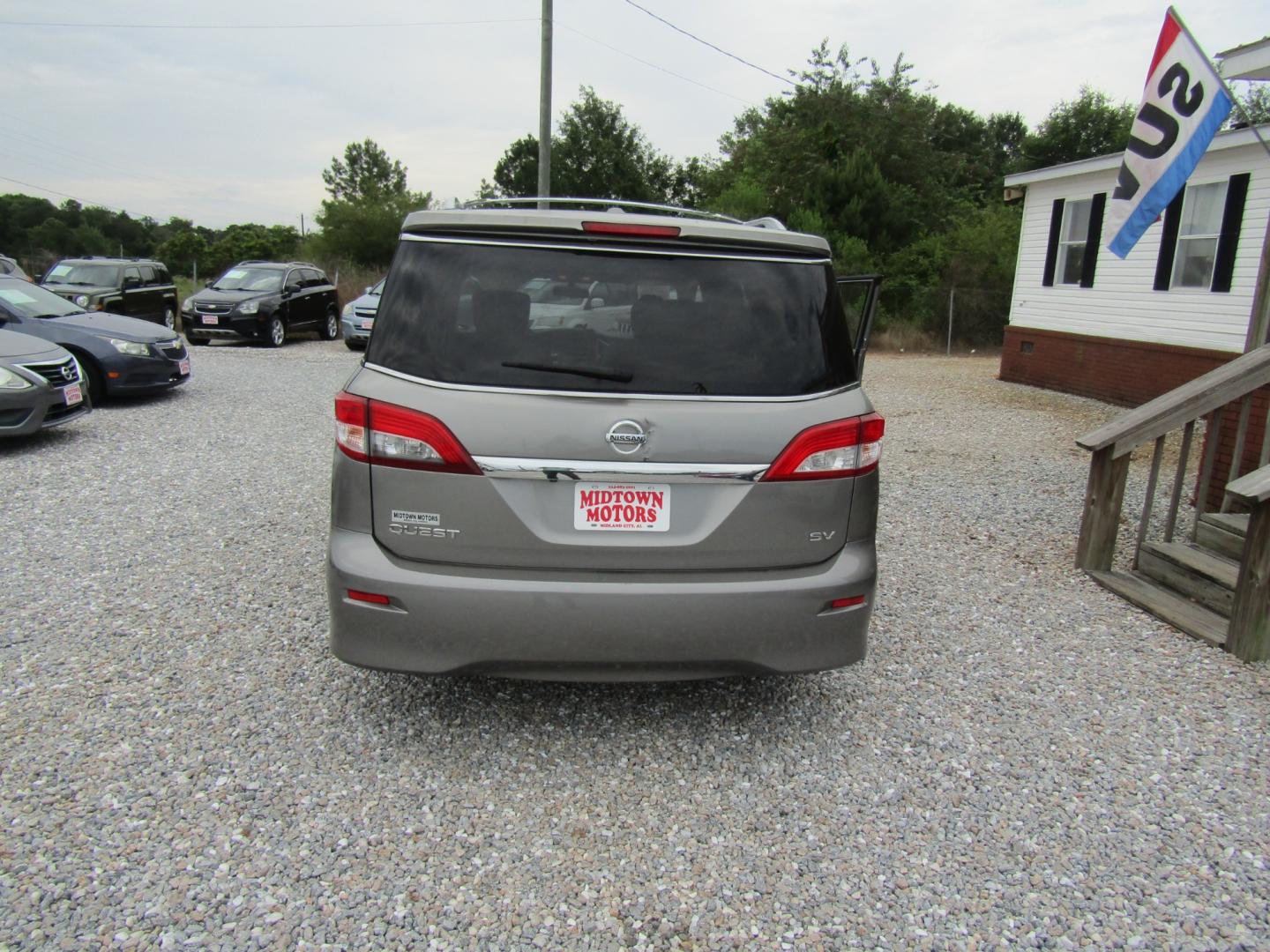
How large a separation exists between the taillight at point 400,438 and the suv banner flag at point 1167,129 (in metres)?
4.75

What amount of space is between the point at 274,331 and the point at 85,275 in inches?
131

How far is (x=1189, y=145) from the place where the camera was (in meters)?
5.36

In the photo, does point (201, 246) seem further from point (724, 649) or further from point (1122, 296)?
point (724, 649)

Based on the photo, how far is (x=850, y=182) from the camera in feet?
85.1

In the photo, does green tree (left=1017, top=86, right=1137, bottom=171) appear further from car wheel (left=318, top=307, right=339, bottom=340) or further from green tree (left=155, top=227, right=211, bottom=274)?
green tree (left=155, top=227, right=211, bottom=274)

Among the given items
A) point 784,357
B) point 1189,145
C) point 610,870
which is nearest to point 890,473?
point 1189,145

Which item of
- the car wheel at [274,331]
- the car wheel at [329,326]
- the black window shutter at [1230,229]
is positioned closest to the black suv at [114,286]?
the car wheel at [274,331]

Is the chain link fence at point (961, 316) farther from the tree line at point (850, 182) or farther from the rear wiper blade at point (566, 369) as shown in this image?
the rear wiper blade at point (566, 369)

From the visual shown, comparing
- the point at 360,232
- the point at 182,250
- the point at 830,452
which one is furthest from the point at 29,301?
the point at 182,250

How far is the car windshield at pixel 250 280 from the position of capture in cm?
1798

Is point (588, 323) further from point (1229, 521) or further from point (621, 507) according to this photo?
point (1229, 521)

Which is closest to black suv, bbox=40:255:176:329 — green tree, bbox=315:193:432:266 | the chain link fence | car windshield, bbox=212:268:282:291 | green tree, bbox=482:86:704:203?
car windshield, bbox=212:268:282:291

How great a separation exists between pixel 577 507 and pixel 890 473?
6.00 m

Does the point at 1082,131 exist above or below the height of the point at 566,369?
above
